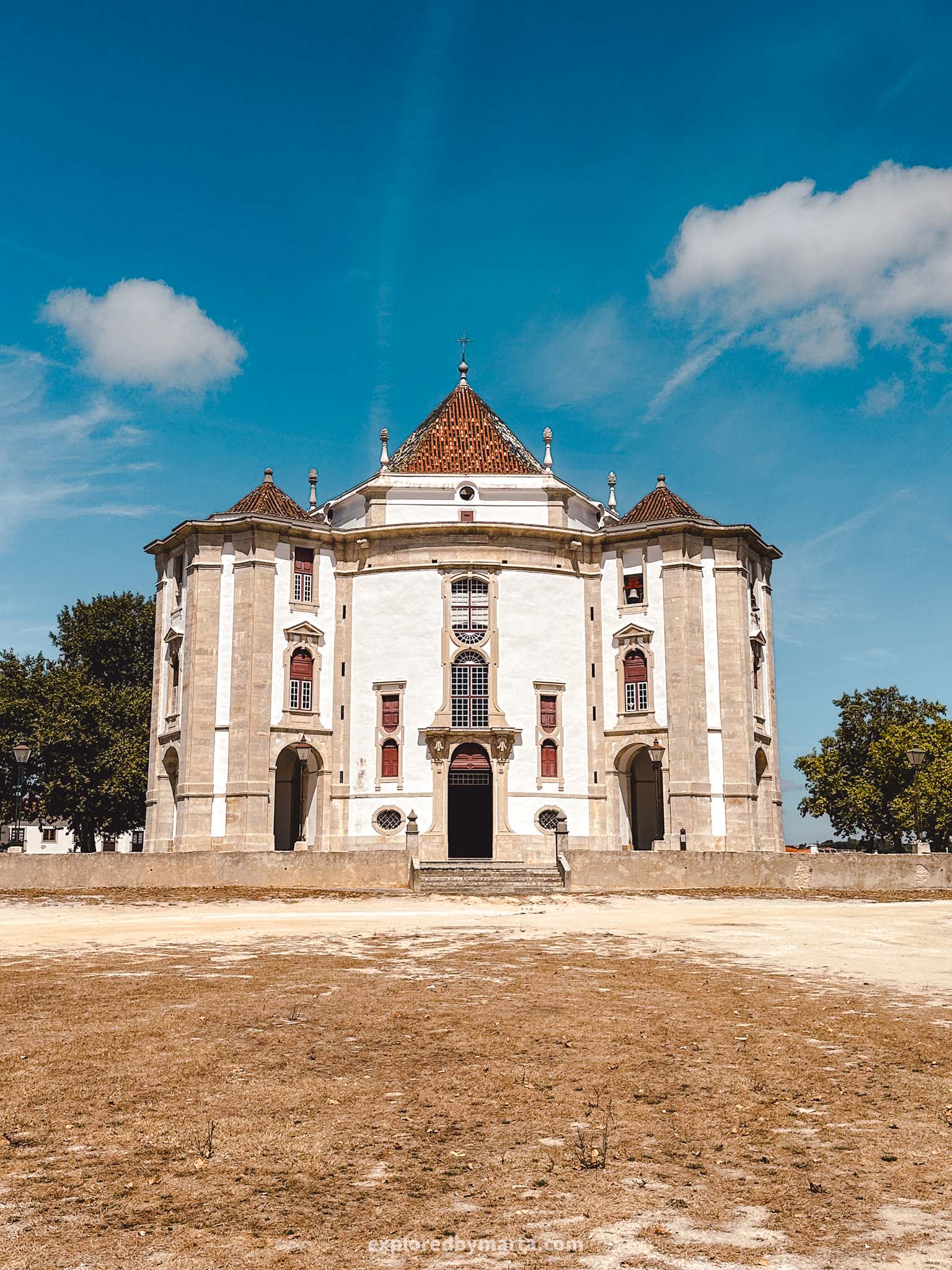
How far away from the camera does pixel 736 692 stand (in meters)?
45.8

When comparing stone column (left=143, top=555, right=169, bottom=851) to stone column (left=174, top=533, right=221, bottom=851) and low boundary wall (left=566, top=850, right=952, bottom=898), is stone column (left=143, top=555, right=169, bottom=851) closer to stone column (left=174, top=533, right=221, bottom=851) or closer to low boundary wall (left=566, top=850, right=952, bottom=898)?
stone column (left=174, top=533, right=221, bottom=851)

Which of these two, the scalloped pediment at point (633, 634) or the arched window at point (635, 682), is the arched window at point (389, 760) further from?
Result: the scalloped pediment at point (633, 634)

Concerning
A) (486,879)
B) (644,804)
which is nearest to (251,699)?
(486,879)

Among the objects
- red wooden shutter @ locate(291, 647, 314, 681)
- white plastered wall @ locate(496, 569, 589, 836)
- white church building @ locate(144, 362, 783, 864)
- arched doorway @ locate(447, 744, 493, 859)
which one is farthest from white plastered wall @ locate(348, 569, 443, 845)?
white plastered wall @ locate(496, 569, 589, 836)

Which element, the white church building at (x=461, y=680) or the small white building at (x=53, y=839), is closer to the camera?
the white church building at (x=461, y=680)

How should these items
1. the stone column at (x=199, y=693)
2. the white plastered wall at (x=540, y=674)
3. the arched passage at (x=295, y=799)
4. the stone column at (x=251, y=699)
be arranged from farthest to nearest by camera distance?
the arched passage at (x=295, y=799) < the white plastered wall at (x=540, y=674) < the stone column at (x=199, y=693) < the stone column at (x=251, y=699)

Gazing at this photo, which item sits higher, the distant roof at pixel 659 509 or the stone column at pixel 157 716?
the distant roof at pixel 659 509

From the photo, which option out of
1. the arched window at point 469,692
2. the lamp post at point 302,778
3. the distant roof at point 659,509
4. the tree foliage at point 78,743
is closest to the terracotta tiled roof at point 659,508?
the distant roof at point 659,509

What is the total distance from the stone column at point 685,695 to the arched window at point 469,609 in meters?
7.88

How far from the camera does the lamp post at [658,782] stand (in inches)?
1796

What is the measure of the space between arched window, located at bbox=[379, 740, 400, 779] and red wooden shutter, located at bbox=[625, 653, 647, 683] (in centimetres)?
1051

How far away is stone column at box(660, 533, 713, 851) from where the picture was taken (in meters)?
44.5

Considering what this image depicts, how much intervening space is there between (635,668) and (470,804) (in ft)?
30.5

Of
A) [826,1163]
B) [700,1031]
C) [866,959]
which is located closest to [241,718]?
[866,959]
